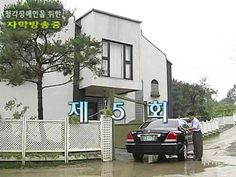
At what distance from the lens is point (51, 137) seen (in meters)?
12.9

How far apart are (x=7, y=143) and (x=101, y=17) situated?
8701mm

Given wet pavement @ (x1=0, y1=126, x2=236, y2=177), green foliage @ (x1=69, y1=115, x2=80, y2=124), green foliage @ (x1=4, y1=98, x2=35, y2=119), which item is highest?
green foliage @ (x1=4, y1=98, x2=35, y2=119)

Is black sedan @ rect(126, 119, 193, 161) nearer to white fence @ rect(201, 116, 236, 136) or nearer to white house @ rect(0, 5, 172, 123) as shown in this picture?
white house @ rect(0, 5, 172, 123)

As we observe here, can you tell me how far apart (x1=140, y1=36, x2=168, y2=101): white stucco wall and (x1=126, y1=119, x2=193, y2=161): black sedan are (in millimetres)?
9587

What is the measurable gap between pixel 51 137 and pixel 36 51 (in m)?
2.95

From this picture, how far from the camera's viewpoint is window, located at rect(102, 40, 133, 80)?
1930 cm

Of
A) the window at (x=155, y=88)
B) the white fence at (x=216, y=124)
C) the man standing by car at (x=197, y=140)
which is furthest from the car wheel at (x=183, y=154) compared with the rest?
the white fence at (x=216, y=124)

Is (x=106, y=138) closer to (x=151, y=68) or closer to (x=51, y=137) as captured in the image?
(x=51, y=137)

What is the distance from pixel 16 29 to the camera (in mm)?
12664

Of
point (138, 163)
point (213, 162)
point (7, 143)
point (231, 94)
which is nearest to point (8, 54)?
point (7, 143)

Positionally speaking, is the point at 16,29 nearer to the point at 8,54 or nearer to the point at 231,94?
the point at 8,54

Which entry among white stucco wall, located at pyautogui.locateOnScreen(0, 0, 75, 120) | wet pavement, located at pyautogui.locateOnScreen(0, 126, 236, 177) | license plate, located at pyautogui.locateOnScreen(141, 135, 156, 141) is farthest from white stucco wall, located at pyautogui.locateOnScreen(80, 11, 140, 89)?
wet pavement, located at pyautogui.locateOnScreen(0, 126, 236, 177)

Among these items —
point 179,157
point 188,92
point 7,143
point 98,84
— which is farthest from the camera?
point 188,92

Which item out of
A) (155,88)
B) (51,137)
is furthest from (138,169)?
(155,88)
